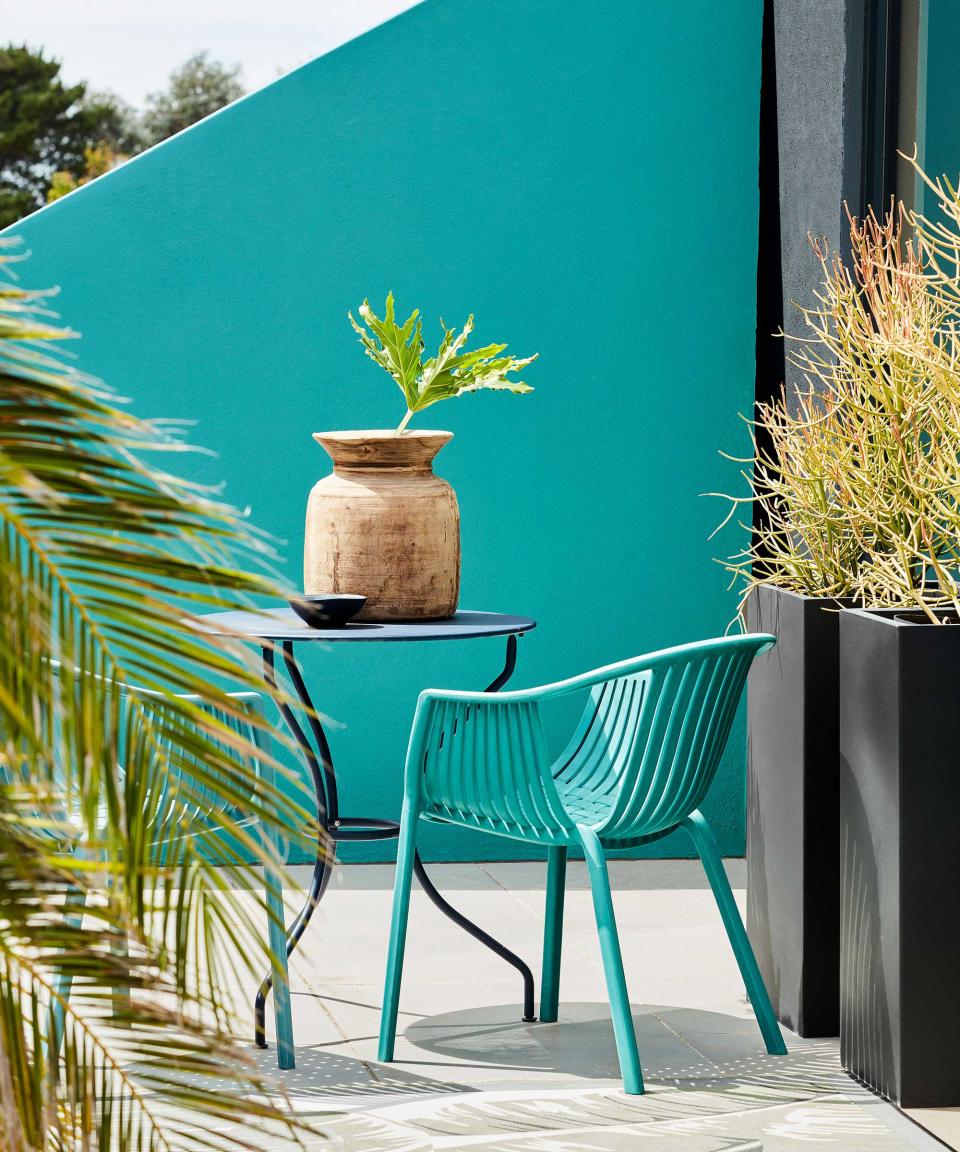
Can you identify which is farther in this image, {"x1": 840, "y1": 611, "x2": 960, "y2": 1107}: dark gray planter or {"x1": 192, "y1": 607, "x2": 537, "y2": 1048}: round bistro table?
{"x1": 192, "y1": 607, "x2": 537, "y2": 1048}: round bistro table

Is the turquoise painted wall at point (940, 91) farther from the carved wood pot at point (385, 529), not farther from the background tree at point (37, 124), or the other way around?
the background tree at point (37, 124)

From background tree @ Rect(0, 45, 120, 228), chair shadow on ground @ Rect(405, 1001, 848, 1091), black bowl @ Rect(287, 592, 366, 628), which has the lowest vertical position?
chair shadow on ground @ Rect(405, 1001, 848, 1091)

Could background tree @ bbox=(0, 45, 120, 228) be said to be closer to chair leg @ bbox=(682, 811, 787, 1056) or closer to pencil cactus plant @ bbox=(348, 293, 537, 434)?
pencil cactus plant @ bbox=(348, 293, 537, 434)

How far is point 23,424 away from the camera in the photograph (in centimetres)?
97

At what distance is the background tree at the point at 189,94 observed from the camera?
38219 millimetres

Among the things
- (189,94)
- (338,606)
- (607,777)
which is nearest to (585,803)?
(607,777)

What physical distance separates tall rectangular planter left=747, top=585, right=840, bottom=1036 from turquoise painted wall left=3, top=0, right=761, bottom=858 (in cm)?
169

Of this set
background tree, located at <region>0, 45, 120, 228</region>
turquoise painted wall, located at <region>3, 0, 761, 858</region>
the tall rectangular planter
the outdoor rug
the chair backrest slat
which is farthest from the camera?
background tree, located at <region>0, 45, 120, 228</region>

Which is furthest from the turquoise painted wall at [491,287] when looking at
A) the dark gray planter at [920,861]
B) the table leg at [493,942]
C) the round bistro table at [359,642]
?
the dark gray planter at [920,861]

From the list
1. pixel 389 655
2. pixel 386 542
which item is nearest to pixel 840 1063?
pixel 386 542

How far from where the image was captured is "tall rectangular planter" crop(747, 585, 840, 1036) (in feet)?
10.3

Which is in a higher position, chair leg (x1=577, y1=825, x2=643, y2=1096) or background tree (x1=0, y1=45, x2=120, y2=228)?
background tree (x1=0, y1=45, x2=120, y2=228)

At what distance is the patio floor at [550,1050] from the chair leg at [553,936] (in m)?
0.05

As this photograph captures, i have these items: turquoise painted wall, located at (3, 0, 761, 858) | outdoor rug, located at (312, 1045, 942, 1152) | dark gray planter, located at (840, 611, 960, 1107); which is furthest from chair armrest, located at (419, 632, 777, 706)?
turquoise painted wall, located at (3, 0, 761, 858)
